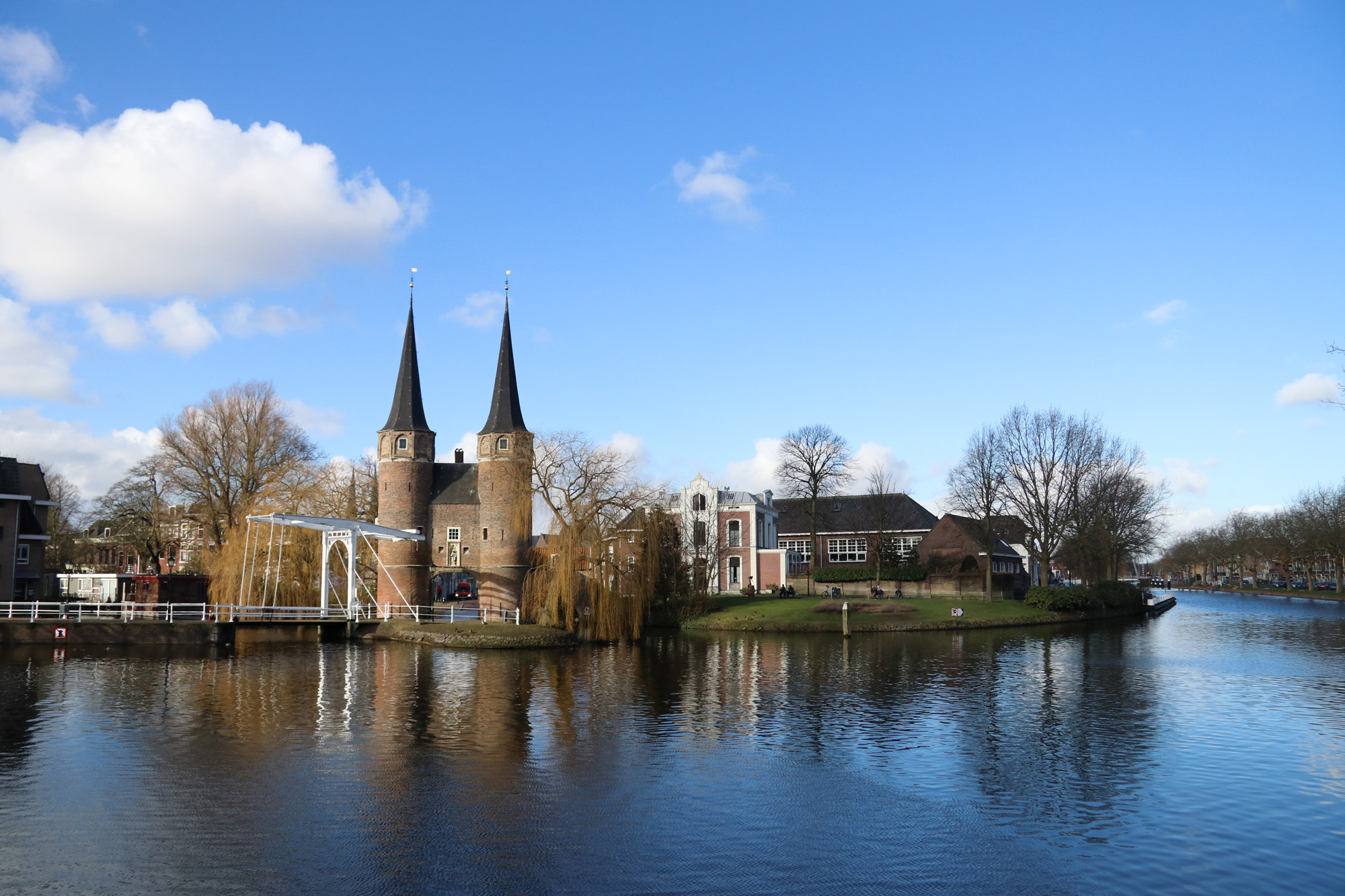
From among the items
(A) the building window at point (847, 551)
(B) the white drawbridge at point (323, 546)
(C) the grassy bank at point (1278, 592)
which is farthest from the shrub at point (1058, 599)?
(C) the grassy bank at point (1278, 592)

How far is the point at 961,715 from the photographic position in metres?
20.8

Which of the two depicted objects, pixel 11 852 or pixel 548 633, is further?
pixel 548 633

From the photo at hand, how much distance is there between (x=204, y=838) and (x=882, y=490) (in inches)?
2309

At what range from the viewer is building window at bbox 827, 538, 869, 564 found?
7000 cm

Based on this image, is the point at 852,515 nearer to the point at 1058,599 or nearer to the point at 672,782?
the point at 1058,599

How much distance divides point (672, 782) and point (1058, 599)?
41.6m

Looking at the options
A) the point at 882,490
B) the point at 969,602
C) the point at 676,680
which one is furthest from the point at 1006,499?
the point at 676,680

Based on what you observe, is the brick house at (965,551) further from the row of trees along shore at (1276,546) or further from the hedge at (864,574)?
the row of trees along shore at (1276,546)

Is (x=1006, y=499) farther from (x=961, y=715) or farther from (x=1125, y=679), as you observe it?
(x=961, y=715)

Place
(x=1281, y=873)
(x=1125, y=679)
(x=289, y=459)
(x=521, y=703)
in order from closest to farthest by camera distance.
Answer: (x=1281, y=873), (x=521, y=703), (x=1125, y=679), (x=289, y=459)

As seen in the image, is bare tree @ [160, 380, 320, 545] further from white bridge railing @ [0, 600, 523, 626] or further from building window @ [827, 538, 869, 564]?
building window @ [827, 538, 869, 564]

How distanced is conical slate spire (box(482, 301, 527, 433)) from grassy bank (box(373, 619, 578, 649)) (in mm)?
14164

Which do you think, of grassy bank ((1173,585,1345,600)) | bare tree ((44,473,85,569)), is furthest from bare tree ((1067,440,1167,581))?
bare tree ((44,473,85,569))

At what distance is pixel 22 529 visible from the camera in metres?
45.5
